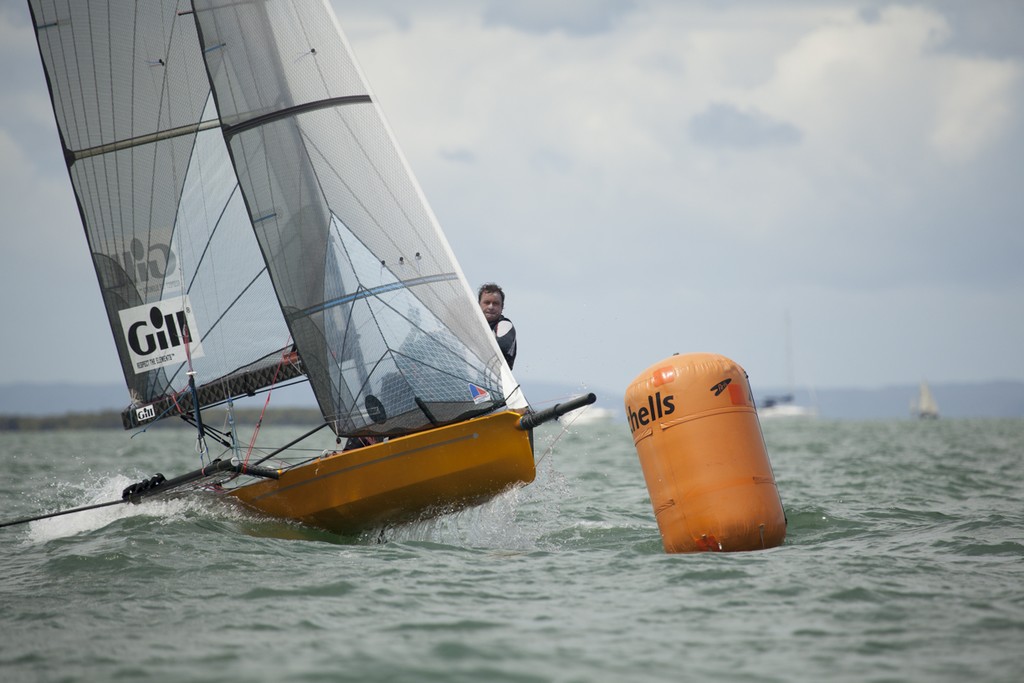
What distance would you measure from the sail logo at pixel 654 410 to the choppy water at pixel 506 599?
84cm

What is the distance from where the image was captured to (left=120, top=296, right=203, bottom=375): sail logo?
8.25 metres

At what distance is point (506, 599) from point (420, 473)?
173 centimetres

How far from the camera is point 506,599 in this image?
5582 millimetres

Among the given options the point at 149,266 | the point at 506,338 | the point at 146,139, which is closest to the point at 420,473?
the point at 506,338

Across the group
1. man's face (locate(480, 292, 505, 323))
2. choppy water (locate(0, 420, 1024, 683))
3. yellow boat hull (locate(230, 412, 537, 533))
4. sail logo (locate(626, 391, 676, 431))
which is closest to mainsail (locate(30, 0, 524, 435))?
yellow boat hull (locate(230, 412, 537, 533))

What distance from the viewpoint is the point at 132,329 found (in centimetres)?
834

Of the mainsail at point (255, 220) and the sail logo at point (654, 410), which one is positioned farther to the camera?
the mainsail at point (255, 220)

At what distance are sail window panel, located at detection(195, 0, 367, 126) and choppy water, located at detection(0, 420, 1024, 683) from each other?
118 inches

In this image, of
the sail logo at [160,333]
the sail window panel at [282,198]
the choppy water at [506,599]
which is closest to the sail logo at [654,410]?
the choppy water at [506,599]

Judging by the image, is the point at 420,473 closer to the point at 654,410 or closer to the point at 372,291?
the point at 372,291

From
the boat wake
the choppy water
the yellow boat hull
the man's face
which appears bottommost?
the choppy water

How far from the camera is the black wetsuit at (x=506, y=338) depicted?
829 centimetres

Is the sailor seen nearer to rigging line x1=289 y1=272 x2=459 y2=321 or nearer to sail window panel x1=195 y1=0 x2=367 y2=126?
rigging line x1=289 y1=272 x2=459 y2=321

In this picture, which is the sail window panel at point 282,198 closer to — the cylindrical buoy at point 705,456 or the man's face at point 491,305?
the man's face at point 491,305
